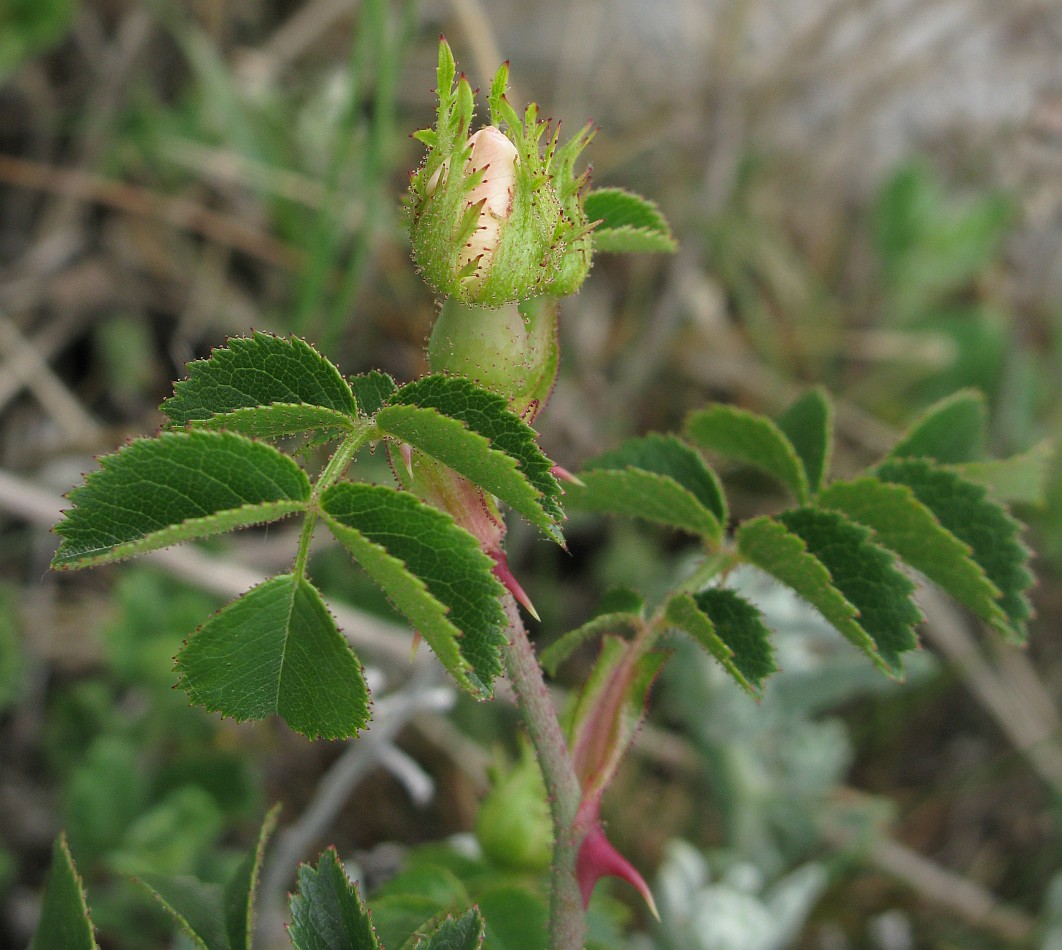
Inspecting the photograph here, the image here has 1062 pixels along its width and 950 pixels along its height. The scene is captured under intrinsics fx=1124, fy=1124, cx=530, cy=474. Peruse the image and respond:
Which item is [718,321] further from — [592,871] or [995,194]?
[592,871]

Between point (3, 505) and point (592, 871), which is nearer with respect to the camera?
point (592, 871)

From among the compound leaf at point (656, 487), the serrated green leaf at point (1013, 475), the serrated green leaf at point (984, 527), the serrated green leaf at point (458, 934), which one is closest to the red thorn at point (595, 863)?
the serrated green leaf at point (458, 934)

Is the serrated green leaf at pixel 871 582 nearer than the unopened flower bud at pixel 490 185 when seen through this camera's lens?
No

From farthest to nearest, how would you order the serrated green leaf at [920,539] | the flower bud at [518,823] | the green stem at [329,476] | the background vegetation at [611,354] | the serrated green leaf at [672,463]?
the background vegetation at [611,354]
the flower bud at [518,823]
the serrated green leaf at [672,463]
the serrated green leaf at [920,539]
the green stem at [329,476]

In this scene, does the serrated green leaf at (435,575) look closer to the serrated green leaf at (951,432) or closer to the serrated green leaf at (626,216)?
the serrated green leaf at (626,216)

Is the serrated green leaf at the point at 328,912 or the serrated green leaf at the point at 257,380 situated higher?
the serrated green leaf at the point at 257,380

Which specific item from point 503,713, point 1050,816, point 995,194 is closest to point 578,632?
point 503,713

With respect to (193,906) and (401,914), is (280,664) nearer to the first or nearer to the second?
(193,906)
